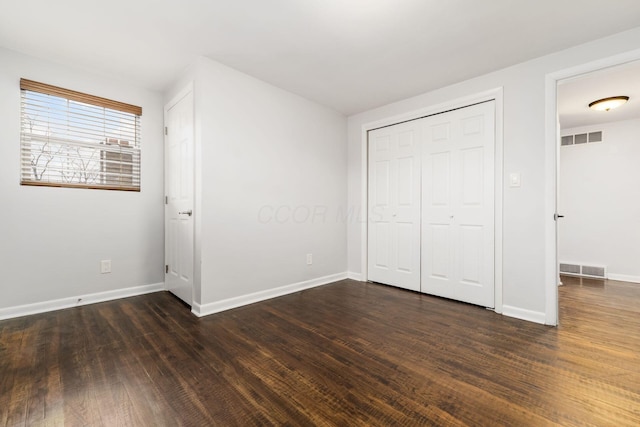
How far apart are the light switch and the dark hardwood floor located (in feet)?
4.12

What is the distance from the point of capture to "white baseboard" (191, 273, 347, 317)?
260 centimetres

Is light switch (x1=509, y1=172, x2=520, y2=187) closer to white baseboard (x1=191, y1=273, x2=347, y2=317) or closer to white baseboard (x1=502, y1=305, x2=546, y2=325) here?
white baseboard (x1=502, y1=305, x2=546, y2=325)

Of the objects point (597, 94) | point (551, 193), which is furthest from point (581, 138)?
point (551, 193)

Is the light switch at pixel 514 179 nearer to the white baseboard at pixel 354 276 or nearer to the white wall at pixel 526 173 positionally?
the white wall at pixel 526 173

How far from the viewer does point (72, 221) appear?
2789mm

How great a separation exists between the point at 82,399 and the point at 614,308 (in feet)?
14.7

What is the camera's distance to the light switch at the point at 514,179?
8.55 ft

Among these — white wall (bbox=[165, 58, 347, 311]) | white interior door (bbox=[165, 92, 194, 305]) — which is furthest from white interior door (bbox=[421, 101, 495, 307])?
white interior door (bbox=[165, 92, 194, 305])

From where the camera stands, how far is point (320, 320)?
249 centimetres

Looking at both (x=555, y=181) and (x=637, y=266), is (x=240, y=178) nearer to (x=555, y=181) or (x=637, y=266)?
(x=555, y=181)

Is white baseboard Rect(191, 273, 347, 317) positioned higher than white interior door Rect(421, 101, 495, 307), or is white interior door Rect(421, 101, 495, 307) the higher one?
white interior door Rect(421, 101, 495, 307)

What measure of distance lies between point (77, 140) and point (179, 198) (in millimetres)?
1126

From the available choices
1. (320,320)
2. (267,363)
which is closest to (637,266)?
(320,320)

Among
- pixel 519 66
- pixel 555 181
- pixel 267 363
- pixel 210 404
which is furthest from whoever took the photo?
pixel 519 66
